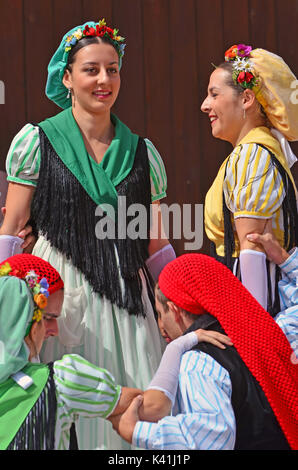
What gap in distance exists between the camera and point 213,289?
2.69 m

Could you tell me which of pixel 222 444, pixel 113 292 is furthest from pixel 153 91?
pixel 222 444

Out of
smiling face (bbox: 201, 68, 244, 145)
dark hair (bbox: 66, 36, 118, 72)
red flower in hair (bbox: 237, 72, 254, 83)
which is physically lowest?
smiling face (bbox: 201, 68, 244, 145)

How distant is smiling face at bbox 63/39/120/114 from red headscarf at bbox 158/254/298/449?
87 centimetres

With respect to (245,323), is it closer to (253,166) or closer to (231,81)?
(253,166)

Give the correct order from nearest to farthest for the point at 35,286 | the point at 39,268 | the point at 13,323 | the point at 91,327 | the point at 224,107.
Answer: the point at 13,323
the point at 35,286
the point at 39,268
the point at 91,327
the point at 224,107

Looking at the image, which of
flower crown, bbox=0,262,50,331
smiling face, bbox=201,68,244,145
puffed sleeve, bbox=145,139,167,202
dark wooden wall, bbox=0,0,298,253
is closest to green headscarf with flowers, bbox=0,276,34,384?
flower crown, bbox=0,262,50,331

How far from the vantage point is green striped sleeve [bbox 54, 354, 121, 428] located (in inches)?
100

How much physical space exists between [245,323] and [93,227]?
793mm

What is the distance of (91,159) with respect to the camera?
130 inches

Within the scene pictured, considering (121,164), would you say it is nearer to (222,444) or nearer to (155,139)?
(222,444)

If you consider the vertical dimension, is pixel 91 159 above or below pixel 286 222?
above

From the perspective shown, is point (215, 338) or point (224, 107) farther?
point (224, 107)

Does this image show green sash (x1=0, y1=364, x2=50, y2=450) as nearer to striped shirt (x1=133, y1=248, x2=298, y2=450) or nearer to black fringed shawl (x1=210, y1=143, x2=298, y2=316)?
striped shirt (x1=133, y1=248, x2=298, y2=450)

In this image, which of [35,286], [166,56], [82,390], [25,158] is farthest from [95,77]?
[166,56]
